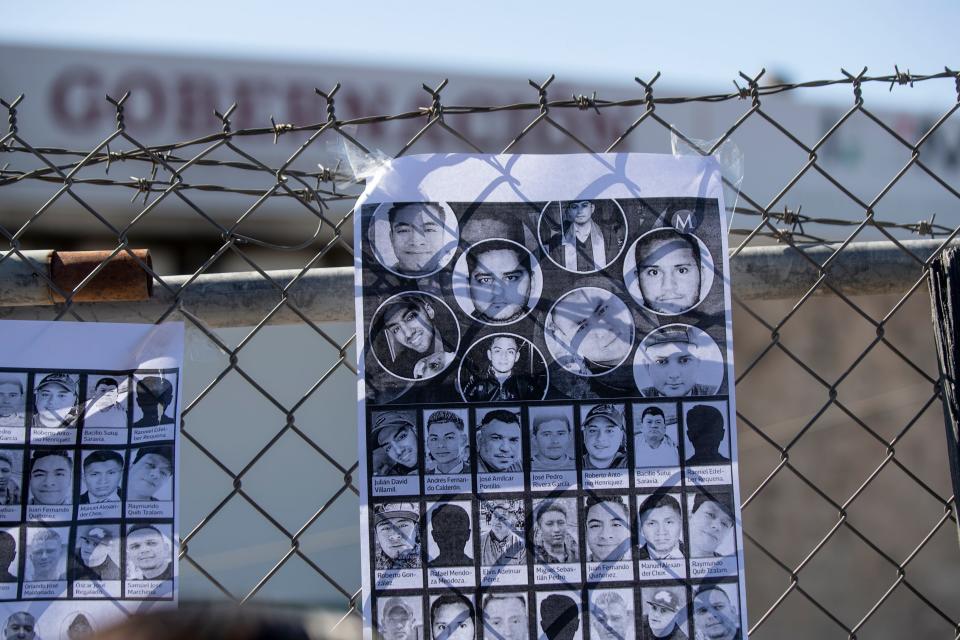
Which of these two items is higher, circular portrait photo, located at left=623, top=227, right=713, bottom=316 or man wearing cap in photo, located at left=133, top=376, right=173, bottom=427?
circular portrait photo, located at left=623, top=227, right=713, bottom=316

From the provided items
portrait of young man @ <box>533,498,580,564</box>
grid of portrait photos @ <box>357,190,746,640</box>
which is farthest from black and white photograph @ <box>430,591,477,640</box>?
portrait of young man @ <box>533,498,580,564</box>

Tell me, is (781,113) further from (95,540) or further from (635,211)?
(95,540)

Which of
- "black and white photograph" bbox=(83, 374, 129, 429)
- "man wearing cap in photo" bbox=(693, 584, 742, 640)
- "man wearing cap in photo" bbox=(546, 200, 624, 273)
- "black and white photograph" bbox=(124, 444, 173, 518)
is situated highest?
"man wearing cap in photo" bbox=(546, 200, 624, 273)

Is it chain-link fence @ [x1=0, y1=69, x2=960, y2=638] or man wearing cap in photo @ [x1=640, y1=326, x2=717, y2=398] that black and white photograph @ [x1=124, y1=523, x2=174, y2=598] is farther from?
man wearing cap in photo @ [x1=640, y1=326, x2=717, y2=398]

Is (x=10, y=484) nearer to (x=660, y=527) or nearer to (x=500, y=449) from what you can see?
(x=500, y=449)

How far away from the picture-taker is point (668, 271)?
1358mm

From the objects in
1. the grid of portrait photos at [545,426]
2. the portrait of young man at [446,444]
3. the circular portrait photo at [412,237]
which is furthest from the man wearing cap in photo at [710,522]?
the circular portrait photo at [412,237]

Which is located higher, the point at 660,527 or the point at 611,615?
the point at 660,527

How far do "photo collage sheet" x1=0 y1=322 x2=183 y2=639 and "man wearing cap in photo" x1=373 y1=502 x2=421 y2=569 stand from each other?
0.94ft

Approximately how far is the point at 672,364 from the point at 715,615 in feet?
1.18

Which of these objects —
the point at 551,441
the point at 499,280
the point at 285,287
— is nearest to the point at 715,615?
the point at 551,441

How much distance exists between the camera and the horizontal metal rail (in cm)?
136

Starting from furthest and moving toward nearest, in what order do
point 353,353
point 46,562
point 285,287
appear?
point 353,353
point 285,287
point 46,562

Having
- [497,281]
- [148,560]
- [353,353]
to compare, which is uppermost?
[353,353]
